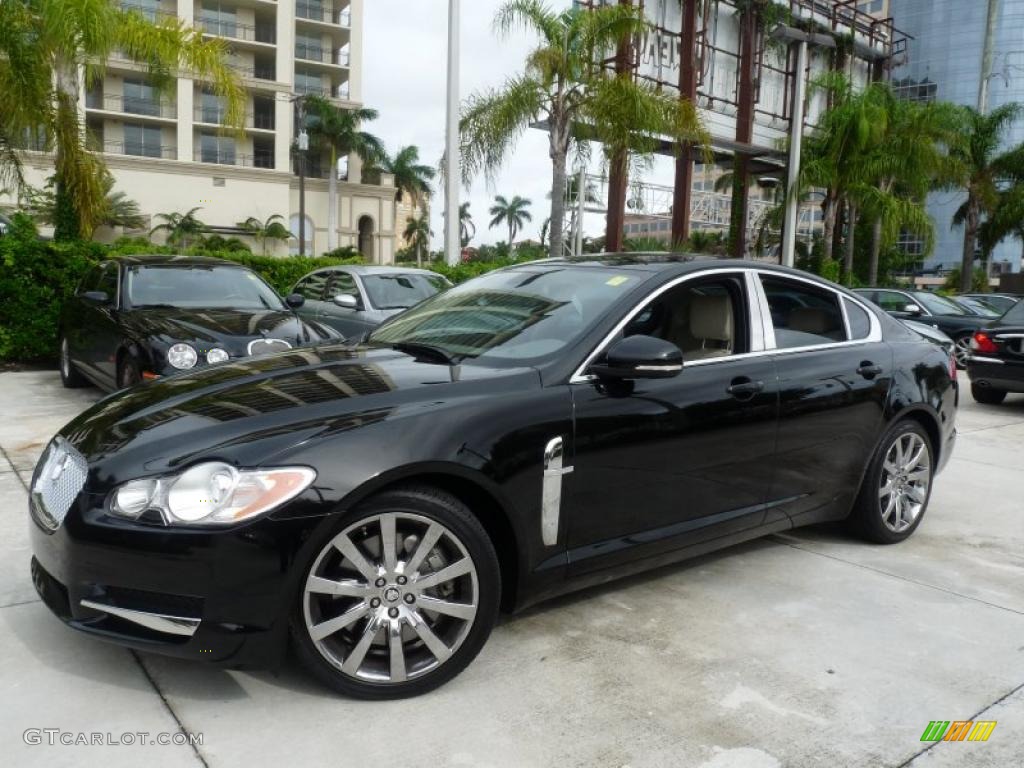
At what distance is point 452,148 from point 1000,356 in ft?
31.2

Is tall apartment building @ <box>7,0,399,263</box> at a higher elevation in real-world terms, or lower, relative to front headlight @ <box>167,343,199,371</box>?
higher

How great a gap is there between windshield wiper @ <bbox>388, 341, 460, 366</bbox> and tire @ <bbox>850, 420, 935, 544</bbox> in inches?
95.3

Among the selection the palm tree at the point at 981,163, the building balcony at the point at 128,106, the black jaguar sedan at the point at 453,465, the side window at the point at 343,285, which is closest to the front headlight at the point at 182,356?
the black jaguar sedan at the point at 453,465

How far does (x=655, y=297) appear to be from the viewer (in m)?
3.66

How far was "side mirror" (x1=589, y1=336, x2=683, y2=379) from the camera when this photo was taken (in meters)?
3.24

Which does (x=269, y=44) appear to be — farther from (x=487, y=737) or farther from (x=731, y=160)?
(x=487, y=737)

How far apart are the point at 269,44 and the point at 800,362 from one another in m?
50.0

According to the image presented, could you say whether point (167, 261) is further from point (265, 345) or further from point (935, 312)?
point (935, 312)

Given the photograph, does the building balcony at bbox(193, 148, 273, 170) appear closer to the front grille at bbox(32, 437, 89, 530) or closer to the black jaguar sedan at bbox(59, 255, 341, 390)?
the black jaguar sedan at bbox(59, 255, 341, 390)

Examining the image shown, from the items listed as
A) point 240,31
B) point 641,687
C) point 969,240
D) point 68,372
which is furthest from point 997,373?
point 240,31

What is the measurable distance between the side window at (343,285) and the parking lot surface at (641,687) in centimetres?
633

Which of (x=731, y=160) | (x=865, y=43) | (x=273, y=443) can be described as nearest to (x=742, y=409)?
(x=273, y=443)

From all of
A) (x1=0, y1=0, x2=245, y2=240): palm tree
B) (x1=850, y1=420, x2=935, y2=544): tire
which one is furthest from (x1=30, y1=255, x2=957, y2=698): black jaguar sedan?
(x1=0, y1=0, x2=245, y2=240): palm tree

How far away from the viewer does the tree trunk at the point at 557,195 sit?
55.0ft
